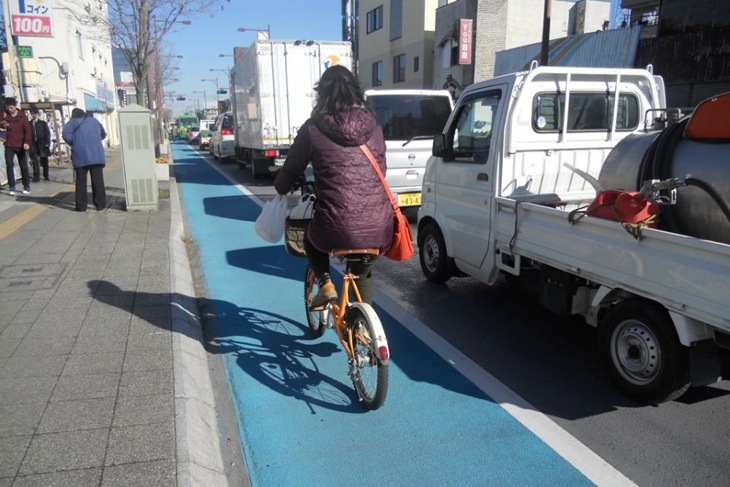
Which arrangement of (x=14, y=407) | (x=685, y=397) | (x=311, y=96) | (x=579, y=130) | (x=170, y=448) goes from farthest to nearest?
(x=311, y=96) → (x=579, y=130) → (x=685, y=397) → (x=14, y=407) → (x=170, y=448)

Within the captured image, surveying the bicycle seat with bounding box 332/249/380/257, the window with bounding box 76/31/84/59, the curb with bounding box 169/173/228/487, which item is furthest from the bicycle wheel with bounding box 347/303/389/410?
the window with bounding box 76/31/84/59

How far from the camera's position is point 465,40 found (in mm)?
27703

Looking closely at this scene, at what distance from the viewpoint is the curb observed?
2805 mm

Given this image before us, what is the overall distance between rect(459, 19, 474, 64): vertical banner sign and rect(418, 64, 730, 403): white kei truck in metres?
23.7

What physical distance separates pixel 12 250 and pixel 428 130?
6301mm

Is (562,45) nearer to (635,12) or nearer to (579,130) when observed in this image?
(635,12)

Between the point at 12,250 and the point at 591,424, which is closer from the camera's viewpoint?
the point at 591,424

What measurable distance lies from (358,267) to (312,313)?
4.02ft

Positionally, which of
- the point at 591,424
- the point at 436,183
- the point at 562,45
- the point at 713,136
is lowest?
the point at 591,424

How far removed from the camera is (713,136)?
11.0 feet

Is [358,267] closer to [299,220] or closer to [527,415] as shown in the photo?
[299,220]

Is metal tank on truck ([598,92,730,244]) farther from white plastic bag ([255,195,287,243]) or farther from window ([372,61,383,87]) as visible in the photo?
window ([372,61,383,87])

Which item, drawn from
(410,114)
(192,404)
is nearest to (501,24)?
(410,114)

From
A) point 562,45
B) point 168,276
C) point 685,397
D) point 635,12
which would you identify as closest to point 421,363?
point 685,397
